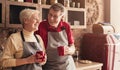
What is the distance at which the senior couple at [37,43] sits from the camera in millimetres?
1906

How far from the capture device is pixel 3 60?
1.88 metres

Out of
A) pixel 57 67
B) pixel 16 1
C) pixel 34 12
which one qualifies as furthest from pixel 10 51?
pixel 16 1

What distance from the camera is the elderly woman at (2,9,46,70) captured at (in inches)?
74.5

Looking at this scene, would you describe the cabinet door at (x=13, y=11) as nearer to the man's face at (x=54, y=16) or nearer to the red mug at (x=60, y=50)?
the man's face at (x=54, y=16)

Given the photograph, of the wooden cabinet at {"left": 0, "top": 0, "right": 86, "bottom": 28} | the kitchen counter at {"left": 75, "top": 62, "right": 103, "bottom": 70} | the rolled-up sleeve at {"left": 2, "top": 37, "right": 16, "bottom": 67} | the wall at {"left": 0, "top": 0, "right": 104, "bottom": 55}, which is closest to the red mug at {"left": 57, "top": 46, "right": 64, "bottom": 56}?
the rolled-up sleeve at {"left": 2, "top": 37, "right": 16, "bottom": 67}

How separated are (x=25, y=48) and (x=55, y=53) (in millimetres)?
452

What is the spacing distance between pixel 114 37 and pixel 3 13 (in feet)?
7.28

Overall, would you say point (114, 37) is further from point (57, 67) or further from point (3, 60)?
point (3, 60)

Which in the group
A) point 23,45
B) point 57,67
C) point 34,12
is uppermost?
point 34,12

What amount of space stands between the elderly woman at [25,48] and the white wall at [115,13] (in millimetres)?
2830

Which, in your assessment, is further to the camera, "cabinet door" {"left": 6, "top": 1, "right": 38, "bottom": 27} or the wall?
the wall

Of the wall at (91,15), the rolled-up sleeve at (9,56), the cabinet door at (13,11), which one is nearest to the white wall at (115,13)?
the wall at (91,15)

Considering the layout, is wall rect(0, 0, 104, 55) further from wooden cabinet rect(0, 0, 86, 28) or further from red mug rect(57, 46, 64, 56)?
red mug rect(57, 46, 64, 56)

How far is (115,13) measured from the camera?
459 centimetres
